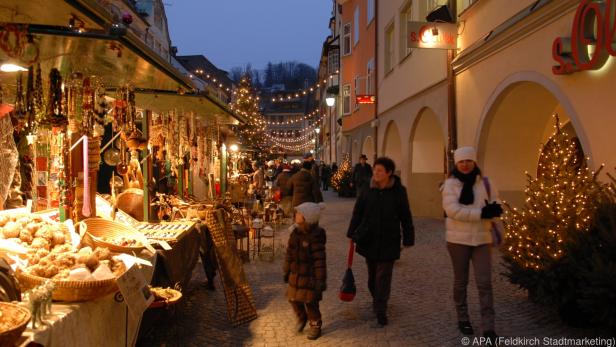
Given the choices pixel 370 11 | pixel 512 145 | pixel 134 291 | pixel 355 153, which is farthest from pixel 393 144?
pixel 134 291

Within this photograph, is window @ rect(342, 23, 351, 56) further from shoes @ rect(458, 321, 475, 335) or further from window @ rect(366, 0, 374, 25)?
shoes @ rect(458, 321, 475, 335)

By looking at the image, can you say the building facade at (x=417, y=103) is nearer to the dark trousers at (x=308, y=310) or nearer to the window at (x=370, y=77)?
the window at (x=370, y=77)

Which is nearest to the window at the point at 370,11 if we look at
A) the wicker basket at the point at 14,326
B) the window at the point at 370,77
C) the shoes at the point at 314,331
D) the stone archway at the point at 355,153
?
the window at the point at 370,77

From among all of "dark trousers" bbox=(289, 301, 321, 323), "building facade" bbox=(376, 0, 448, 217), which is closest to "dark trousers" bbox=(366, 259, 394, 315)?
"dark trousers" bbox=(289, 301, 321, 323)

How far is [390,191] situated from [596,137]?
2556mm

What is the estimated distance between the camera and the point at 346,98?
2811cm

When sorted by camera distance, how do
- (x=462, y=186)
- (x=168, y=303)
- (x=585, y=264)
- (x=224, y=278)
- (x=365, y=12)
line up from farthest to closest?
(x=365, y=12), (x=224, y=278), (x=462, y=186), (x=585, y=264), (x=168, y=303)

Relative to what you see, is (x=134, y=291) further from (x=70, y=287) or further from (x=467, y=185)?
(x=467, y=185)

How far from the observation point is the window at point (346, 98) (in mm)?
27683

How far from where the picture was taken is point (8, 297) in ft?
9.52

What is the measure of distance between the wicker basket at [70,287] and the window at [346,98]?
975 inches

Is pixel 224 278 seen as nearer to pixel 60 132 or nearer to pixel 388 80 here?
pixel 60 132

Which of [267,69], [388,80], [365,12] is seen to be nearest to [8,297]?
[388,80]

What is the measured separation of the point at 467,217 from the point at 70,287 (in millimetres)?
3448
